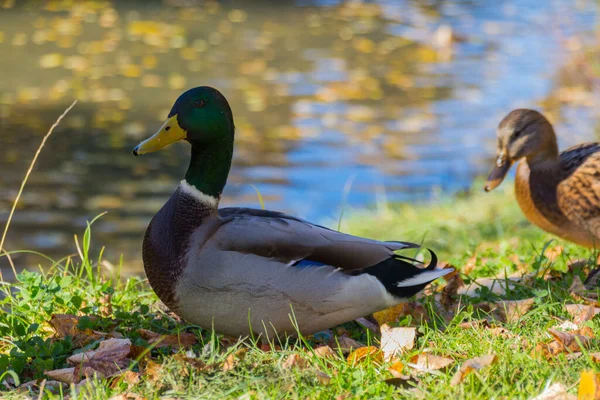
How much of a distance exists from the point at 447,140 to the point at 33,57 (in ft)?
18.2

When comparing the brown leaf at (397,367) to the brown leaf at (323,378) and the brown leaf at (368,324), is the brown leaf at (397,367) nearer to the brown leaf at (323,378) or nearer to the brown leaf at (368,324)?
the brown leaf at (323,378)

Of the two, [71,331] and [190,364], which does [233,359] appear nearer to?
[190,364]

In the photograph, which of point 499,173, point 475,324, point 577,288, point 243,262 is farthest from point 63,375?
point 499,173

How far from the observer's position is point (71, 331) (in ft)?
11.8

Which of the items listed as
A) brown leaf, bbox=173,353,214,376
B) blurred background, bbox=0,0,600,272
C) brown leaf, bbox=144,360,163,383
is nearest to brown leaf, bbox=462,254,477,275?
blurred background, bbox=0,0,600,272

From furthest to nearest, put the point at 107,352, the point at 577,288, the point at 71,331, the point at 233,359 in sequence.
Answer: the point at 577,288, the point at 71,331, the point at 107,352, the point at 233,359

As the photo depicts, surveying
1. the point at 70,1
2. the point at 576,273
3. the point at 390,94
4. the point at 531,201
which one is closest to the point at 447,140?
the point at 390,94

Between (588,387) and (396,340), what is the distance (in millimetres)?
853

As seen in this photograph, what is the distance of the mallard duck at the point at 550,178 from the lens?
447 cm

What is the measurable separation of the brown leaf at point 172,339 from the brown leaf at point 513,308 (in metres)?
1.24

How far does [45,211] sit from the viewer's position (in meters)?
7.52

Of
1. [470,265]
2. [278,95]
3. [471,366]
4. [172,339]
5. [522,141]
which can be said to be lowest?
[278,95]

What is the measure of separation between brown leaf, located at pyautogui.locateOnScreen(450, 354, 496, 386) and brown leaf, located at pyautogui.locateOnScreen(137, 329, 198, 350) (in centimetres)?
118

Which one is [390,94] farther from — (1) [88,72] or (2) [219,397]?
(2) [219,397]
